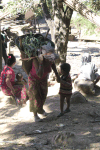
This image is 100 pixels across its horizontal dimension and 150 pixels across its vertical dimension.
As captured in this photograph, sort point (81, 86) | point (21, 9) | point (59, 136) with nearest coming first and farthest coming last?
point (59, 136), point (81, 86), point (21, 9)

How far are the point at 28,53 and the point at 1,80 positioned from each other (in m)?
1.68

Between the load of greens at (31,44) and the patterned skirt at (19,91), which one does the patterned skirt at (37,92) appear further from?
the patterned skirt at (19,91)

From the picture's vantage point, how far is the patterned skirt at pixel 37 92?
11.3 feet

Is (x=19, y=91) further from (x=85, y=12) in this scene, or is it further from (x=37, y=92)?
(x=85, y=12)

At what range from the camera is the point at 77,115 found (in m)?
3.85

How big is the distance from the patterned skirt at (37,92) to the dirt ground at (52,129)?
334 millimetres

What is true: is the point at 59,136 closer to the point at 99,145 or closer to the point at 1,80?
the point at 99,145

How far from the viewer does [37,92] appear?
348cm

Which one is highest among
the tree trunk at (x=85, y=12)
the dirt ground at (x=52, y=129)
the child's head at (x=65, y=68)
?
the tree trunk at (x=85, y=12)

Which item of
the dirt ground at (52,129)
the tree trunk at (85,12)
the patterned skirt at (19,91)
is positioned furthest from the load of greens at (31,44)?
the patterned skirt at (19,91)

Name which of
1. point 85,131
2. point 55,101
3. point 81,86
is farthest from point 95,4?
point 85,131

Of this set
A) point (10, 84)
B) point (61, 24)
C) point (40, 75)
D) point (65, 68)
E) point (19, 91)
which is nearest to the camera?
point (40, 75)

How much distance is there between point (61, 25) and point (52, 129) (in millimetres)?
4141

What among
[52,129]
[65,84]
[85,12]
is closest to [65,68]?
[65,84]
